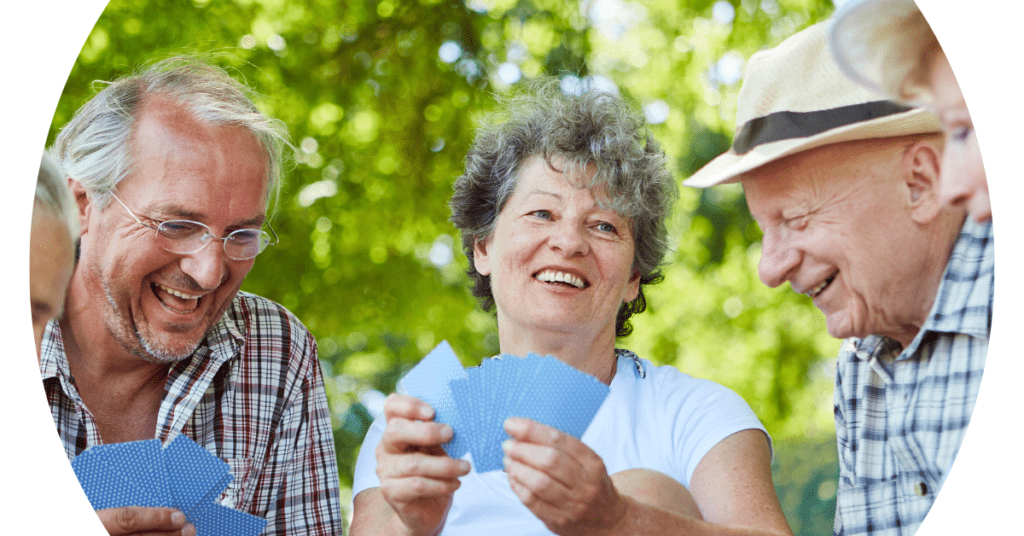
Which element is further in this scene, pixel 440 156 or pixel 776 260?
pixel 440 156

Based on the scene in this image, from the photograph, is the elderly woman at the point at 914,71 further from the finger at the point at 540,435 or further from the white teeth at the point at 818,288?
the finger at the point at 540,435

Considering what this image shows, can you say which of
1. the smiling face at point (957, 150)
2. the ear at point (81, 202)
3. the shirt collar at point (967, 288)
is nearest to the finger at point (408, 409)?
the ear at point (81, 202)

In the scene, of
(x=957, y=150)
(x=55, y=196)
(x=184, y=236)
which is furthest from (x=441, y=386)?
(x=957, y=150)

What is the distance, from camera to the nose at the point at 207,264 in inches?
91.3

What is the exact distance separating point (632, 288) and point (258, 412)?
1251mm

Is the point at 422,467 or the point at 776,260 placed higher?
the point at 776,260

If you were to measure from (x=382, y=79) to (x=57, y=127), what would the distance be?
1.02 meters

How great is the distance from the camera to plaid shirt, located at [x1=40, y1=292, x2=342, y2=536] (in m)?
2.45

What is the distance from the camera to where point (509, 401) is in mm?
1935

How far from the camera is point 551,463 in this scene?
1.78 meters

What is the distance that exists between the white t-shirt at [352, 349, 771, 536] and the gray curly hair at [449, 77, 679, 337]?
0.18 meters

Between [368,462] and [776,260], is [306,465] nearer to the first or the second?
[368,462]

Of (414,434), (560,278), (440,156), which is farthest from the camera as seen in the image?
(440,156)

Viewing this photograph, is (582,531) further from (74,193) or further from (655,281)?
(74,193)
